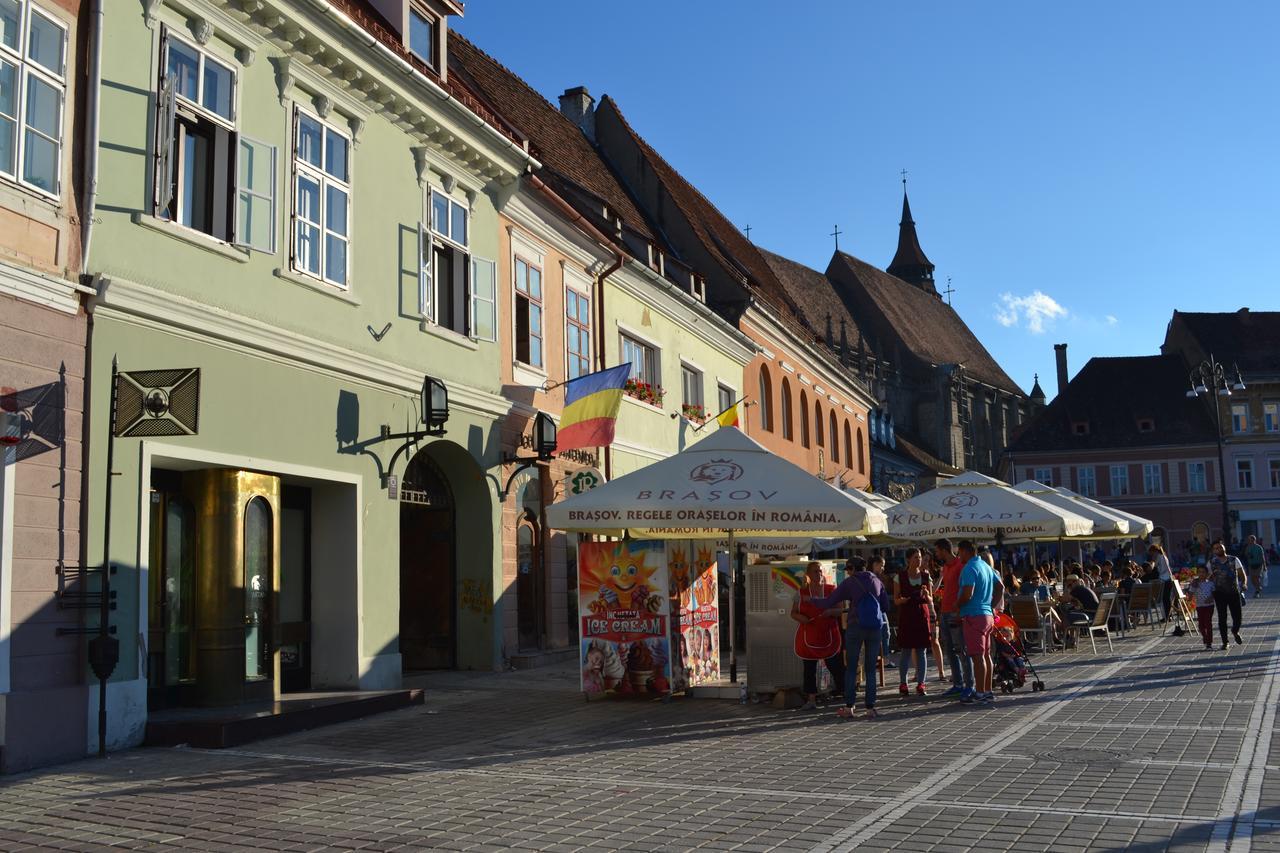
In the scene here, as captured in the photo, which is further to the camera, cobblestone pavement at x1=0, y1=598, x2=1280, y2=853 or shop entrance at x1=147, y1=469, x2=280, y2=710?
shop entrance at x1=147, y1=469, x2=280, y2=710

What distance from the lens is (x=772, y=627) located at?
45.3 ft

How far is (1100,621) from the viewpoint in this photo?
64.7ft

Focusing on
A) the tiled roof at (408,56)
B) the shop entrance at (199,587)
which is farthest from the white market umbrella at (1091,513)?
the shop entrance at (199,587)

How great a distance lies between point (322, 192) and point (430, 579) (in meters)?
6.34

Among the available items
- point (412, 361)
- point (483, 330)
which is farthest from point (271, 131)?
point (483, 330)

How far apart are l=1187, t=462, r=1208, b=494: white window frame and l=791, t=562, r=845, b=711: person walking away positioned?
71.9m

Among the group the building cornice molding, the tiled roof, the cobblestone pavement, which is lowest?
the cobblestone pavement

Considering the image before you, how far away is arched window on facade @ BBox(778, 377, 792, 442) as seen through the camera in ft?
120

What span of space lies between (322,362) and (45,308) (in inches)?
158

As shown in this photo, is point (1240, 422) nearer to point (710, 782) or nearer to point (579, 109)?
point (579, 109)

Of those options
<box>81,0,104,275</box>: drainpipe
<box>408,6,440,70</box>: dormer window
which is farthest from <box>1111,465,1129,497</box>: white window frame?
<box>81,0,104,275</box>: drainpipe

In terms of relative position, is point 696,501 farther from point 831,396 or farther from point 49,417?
point 831,396

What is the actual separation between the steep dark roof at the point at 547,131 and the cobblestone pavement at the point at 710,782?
13.3 metres

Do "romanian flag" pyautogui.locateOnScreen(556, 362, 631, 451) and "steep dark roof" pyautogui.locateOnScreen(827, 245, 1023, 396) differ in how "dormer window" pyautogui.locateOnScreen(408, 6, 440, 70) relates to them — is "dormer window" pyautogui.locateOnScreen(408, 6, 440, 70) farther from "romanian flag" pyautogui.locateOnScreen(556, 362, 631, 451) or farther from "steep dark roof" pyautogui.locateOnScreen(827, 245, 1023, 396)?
"steep dark roof" pyautogui.locateOnScreen(827, 245, 1023, 396)
